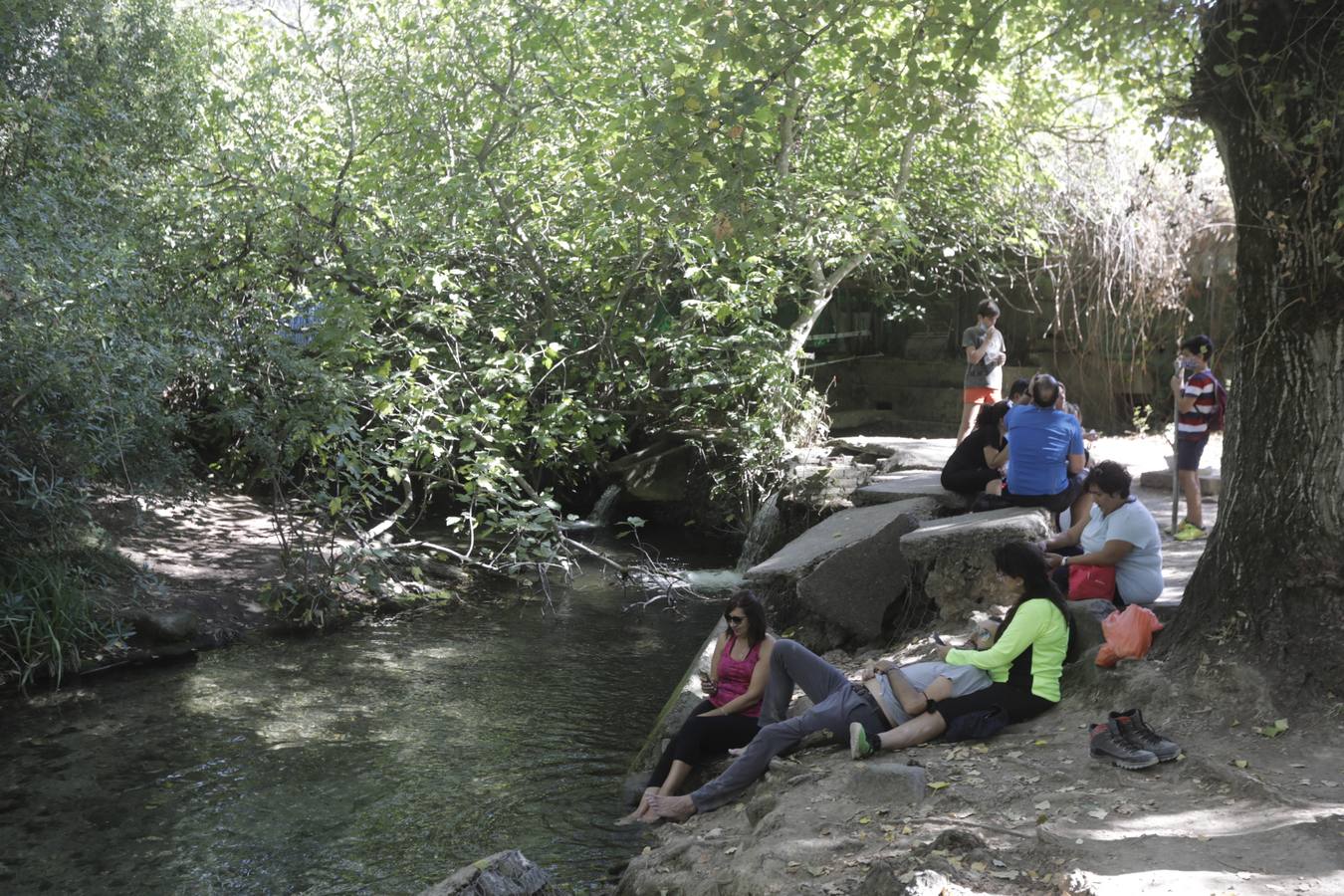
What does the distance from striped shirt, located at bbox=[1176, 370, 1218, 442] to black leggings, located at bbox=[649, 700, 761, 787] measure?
405 cm

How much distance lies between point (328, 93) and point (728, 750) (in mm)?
9284

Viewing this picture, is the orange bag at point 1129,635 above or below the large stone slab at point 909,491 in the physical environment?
below

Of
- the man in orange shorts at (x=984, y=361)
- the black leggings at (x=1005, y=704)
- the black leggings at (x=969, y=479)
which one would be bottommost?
the black leggings at (x=1005, y=704)

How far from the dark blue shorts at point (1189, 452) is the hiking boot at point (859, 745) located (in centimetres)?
412

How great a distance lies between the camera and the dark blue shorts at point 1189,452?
845cm

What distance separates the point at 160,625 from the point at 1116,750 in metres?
7.73

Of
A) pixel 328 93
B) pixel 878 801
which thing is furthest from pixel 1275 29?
pixel 328 93

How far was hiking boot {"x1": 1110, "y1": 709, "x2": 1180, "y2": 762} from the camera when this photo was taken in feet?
15.7

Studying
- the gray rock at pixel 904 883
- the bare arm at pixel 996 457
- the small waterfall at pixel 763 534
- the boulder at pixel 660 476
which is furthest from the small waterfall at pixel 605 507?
the gray rock at pixel 904 883

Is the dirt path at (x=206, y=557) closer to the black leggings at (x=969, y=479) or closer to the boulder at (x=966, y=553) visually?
the boulder at (x=966, y=553)

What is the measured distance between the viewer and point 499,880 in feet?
15.7

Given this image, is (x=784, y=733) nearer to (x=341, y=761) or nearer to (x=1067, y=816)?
(x=1067, y=816)

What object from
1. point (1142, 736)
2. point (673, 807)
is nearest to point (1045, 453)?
point (1142, 736)

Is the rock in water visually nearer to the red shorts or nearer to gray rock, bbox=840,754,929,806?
gray rock, bbox=840,754,929,806
